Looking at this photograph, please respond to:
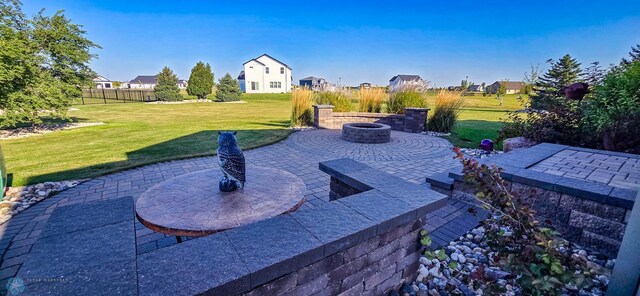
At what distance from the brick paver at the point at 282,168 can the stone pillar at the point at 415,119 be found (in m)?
0.53

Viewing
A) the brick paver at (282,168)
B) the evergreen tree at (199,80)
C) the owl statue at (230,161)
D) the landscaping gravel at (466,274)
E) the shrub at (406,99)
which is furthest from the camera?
the evergreen tree at (199,80)

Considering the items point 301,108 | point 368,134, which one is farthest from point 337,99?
point 368,134

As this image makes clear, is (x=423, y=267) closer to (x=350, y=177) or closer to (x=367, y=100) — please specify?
(x=350, y=177)

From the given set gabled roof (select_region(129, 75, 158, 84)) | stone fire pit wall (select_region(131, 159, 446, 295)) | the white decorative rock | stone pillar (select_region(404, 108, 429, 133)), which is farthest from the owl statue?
gabled roof (select_region(129, 75, 158, 84))

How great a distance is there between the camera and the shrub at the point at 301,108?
9.50m

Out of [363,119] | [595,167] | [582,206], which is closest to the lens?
[582,206]

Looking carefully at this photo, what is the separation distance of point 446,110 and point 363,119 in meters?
2.61

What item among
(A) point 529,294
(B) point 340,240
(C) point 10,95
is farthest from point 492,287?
(C) point 10,95

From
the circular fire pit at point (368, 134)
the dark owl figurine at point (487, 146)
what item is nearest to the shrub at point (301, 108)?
the circular fire pit at point (368, 134)

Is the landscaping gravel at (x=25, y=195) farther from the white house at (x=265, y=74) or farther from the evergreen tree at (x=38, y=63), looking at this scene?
the white house at (x=265, y=74)

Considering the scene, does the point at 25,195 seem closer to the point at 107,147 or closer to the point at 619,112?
the point at 107,147

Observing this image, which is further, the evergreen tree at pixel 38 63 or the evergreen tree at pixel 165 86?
the evergreen tree at pixel 165 86

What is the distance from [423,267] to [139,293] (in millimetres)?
1861

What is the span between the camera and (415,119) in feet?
28.0
